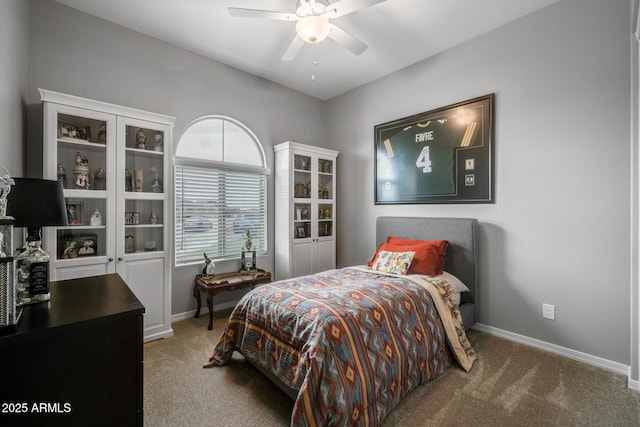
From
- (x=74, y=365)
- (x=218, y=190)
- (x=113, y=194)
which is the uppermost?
(x=218, y=190)

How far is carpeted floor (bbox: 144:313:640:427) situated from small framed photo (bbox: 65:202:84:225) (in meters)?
1.31

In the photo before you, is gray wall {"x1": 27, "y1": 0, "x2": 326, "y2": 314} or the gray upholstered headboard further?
the gray upholstered headboard

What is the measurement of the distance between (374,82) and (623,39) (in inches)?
97.2

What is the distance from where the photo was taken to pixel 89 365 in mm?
1047

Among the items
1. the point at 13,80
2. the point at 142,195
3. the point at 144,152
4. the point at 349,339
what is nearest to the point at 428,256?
the point at 349,339

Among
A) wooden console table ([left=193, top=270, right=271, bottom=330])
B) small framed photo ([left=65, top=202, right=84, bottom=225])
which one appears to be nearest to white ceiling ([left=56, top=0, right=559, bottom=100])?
small framed photo ([left=65, top=202, right=84, bottom=225])

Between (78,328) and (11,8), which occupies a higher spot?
(11,8)

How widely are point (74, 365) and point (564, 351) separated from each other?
343 cm

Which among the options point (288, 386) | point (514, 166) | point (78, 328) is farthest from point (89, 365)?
point (514, 166)

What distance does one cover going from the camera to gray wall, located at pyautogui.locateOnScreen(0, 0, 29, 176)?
6.15ft

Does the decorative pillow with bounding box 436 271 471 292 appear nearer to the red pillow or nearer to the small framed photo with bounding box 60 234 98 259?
the red pillow

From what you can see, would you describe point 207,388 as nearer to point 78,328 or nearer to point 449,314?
point 78,328

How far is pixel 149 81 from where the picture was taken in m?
3.08

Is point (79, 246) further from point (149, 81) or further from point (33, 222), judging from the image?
point (149, 81)
